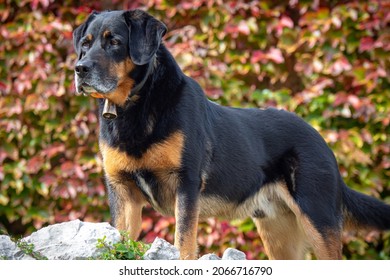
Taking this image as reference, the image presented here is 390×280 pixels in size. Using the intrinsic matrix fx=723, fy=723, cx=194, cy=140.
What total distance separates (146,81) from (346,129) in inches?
101

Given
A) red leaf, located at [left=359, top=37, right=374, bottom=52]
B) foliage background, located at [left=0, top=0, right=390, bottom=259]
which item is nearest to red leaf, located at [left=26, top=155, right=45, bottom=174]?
foliage background, located at [left=0, top=0, right=390, bottom=259]

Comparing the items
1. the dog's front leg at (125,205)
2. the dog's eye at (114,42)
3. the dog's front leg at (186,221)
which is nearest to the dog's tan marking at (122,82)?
the dog's eye at (114,42)

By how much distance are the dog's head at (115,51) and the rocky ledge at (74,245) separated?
0.75 meters

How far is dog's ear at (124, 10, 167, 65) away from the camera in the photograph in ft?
12.8

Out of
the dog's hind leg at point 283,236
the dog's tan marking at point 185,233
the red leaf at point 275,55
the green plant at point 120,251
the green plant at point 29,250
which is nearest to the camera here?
the green plant at point 120,251

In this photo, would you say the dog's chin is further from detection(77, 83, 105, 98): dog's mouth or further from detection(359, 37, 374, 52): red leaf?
detection(359, 37, 374, 52): red leaf

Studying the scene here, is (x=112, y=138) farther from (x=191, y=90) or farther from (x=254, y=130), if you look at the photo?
(x=254, y=130)

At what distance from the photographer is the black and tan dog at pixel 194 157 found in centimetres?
392

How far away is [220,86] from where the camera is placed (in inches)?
240

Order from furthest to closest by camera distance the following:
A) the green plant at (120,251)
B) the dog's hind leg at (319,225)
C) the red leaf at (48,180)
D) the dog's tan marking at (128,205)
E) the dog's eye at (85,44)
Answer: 1. the red leaf at (48,180)
2. the dog's hind leg at (319,225)
3. the dog's tan marking at (128,205)
4. the dog's eye at (85,44)
5. the green plant at (120,251)

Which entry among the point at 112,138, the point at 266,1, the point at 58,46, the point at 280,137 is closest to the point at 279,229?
the point at 280,137

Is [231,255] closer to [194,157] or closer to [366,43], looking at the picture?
[194,157]

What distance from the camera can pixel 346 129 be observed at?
20.1 feet

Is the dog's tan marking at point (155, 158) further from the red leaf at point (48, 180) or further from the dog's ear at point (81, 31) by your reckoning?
the red leaf at point (48, 180)
